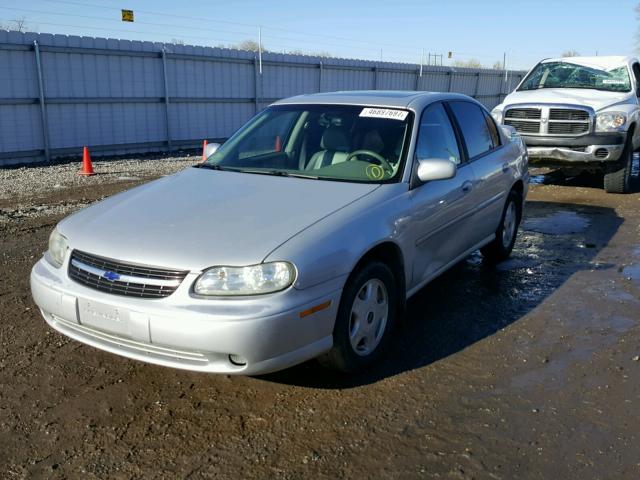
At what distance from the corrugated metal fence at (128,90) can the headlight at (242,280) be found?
1049 centimetres

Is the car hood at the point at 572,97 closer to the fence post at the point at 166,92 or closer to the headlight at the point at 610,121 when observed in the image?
the headlight at the point at 610,121

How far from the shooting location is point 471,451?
2943mm

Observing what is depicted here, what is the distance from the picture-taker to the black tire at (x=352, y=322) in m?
3.32

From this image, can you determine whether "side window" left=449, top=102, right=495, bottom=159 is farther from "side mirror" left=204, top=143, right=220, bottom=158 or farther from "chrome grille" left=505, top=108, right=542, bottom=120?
"chrome grille" left=505, top=108, right=542, bottom=120

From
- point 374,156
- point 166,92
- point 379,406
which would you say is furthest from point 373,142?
point 166,92

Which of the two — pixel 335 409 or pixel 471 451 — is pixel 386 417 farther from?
pixel 471 451

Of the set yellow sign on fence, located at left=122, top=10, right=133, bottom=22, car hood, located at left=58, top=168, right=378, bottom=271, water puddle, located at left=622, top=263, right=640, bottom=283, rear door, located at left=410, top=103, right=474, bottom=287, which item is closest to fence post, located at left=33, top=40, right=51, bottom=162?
yellow sign on fence, located at left=122, top=10, right=133, bottom=22

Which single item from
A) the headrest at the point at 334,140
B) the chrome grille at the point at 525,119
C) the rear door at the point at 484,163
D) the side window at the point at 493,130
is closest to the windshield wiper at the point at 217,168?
the headrest at the point at 334,140

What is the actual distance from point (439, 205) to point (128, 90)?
36.7ft

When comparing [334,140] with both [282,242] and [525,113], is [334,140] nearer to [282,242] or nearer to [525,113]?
[282,242]

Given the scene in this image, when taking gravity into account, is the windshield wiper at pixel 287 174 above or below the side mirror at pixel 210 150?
below

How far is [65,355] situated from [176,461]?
1.45 metres

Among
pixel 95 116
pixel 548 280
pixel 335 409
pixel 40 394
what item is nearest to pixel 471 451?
pixel 335 409

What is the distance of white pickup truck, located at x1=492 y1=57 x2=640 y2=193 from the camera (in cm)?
932
